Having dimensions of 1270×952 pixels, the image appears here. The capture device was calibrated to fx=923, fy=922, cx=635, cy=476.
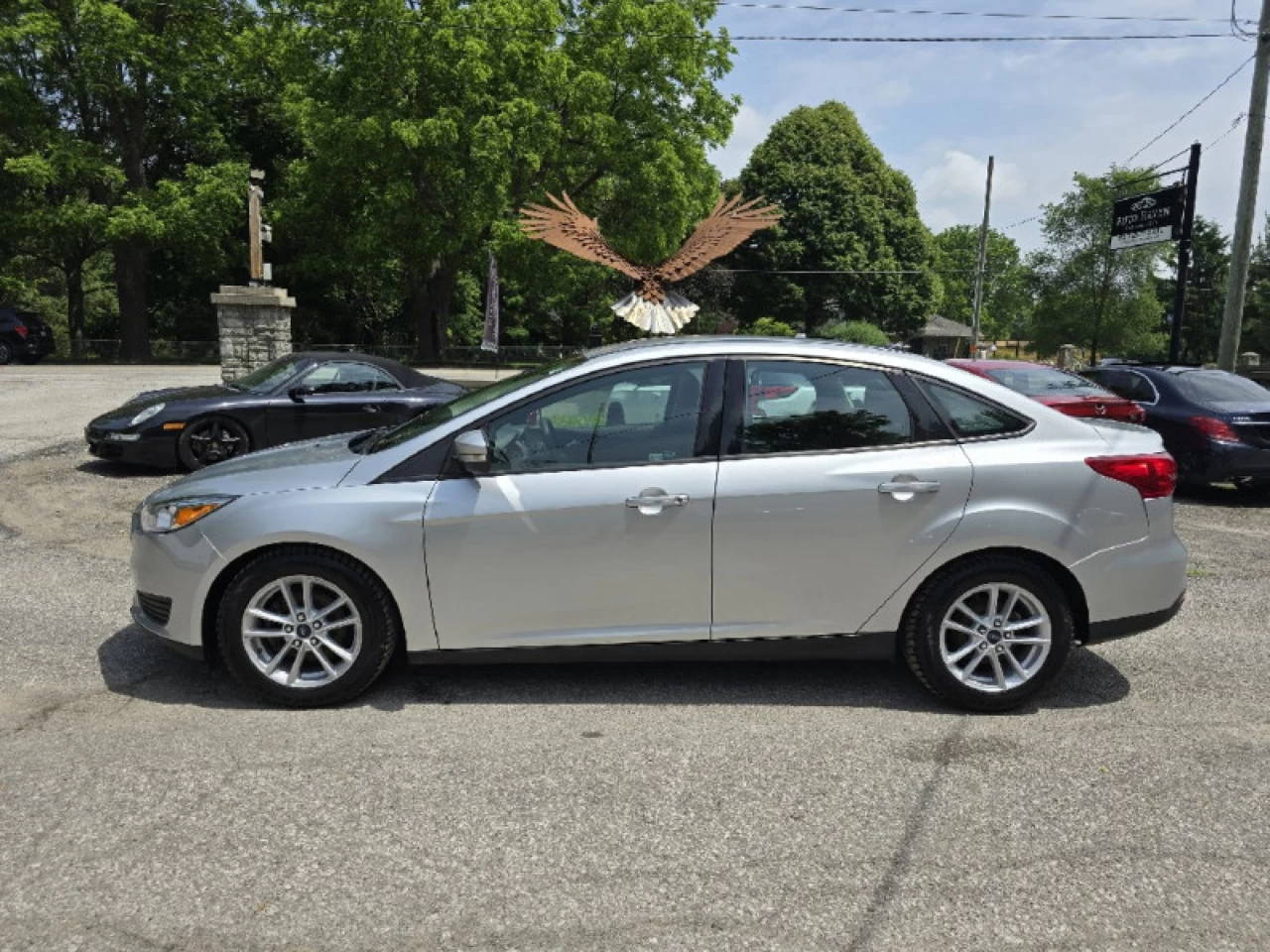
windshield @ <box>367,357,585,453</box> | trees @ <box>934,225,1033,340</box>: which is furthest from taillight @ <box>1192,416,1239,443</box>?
trees @ <box>934,225,1033,340</box>

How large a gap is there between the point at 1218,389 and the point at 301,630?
9927mm

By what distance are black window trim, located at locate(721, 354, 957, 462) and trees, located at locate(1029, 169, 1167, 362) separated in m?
48.6

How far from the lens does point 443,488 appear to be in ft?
12.6

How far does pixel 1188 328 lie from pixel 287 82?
2313 inches

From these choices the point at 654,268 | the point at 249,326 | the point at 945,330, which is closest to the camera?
the point at 249,326

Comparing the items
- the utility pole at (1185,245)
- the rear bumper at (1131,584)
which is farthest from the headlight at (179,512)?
the utility pole at (1185,245)

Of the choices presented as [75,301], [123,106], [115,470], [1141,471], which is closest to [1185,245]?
[1141,471]

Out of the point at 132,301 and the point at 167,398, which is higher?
the point at 132,301

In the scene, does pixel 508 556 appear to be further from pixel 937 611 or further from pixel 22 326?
pixel 22 326

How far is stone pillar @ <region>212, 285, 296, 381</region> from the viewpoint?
1630 centimetres

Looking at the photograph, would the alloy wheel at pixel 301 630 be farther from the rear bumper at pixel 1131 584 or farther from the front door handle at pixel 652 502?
the rear bumper at pixel 1131 584

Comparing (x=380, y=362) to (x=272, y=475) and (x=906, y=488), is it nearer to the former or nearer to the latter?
(x=272, y=475)

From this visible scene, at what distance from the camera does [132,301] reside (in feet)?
106

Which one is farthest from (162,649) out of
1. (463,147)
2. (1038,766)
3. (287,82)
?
(287,82)
